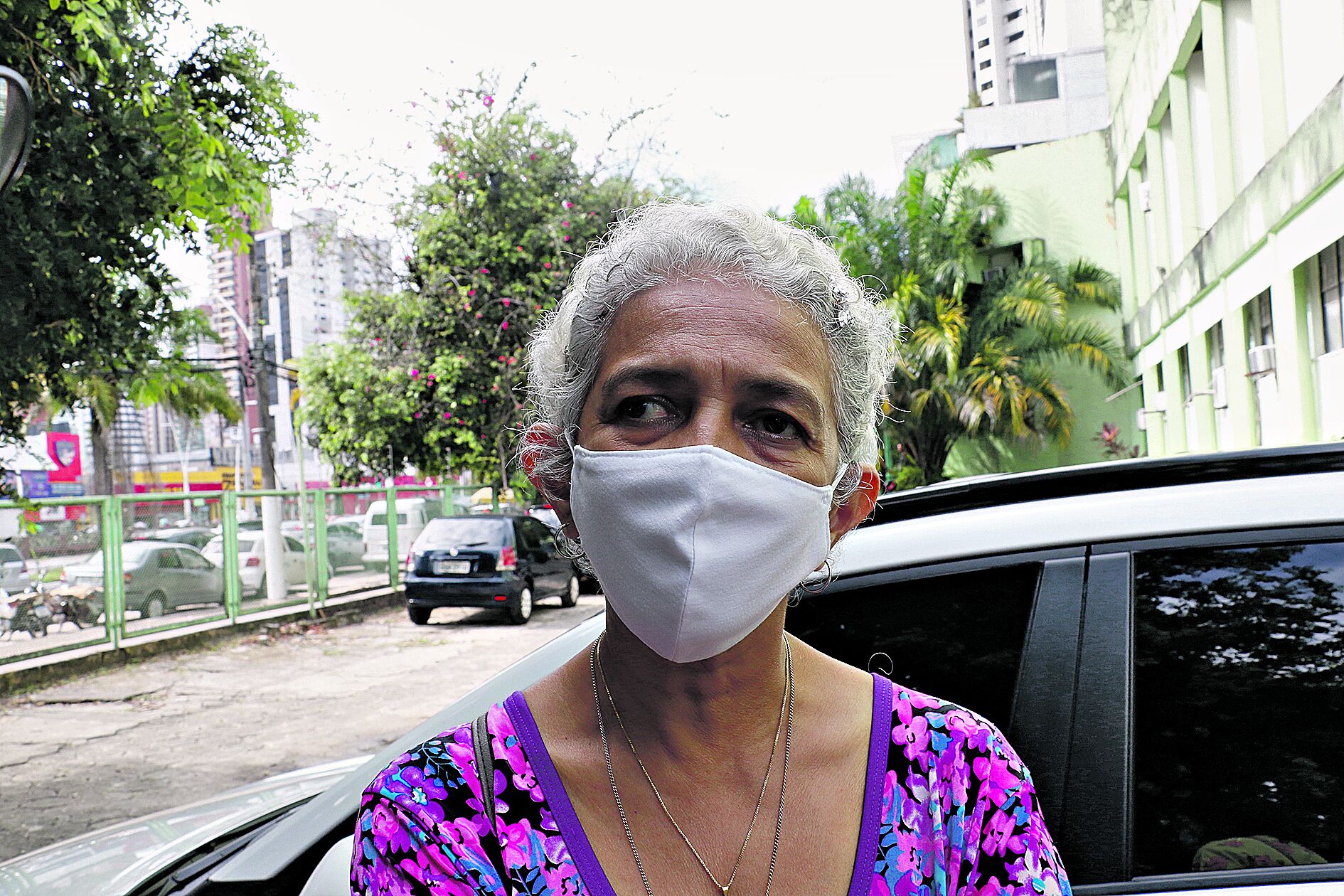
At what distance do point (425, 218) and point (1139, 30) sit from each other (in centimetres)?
1117

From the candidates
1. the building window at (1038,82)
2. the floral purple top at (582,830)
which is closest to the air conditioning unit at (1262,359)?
the floral purple top at (582,830)

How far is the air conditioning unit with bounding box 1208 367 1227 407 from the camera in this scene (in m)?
11.2

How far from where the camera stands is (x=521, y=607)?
15180 millimetres

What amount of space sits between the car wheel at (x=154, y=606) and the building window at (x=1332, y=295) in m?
12.4

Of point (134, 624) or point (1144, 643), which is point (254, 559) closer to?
point (134, 624)

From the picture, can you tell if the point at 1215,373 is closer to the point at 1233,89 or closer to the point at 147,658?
the point at 1233,89

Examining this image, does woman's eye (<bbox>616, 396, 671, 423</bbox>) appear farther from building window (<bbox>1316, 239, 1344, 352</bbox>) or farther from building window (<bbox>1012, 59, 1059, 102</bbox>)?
building window (<bbox>1012, 59, 1059, 102</bbox>)

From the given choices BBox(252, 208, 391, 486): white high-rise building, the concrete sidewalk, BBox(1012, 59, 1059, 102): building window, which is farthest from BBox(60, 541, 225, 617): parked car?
BBox(1012, 59, 1059, 102): building window

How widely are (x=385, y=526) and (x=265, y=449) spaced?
475 cm

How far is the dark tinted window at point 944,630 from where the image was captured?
5.43 ft

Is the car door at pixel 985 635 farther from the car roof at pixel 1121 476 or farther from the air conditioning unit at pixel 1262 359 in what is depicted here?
the air conditioning unit at pixel 1262 359

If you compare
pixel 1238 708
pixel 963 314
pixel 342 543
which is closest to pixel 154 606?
pixel 342 543

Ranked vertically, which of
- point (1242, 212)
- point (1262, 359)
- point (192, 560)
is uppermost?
point (1242, 212)

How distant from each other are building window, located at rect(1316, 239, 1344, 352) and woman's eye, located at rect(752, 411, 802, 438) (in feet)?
26.7
